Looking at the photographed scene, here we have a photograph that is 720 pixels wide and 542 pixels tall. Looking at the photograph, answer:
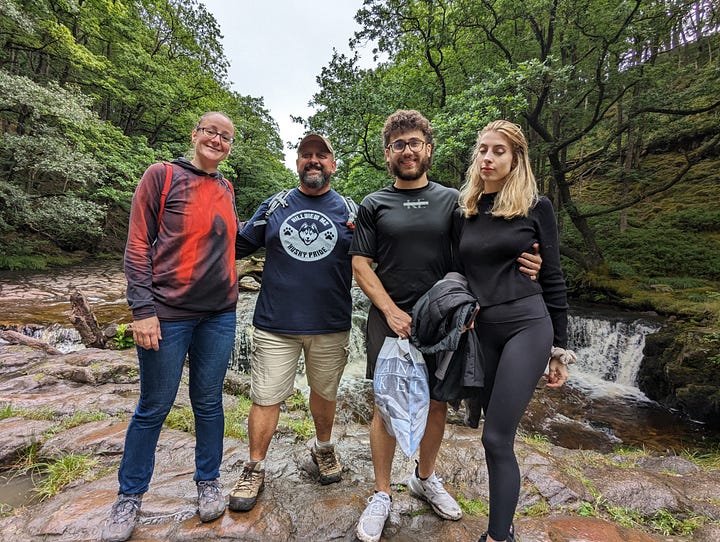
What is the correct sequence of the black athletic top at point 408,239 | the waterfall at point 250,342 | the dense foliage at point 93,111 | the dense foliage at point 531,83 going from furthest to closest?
the dense foliage at point 93,111, the dense foliage at point 531,83, the waterfall at point 250,342, the black athletic top at point 408,239

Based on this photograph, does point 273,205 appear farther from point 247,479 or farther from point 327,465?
point 327,465

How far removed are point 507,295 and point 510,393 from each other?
484 millimetres

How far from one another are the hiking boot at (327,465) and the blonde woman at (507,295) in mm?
1066

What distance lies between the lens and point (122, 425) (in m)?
3.18

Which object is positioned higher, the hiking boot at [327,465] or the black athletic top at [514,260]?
the black athletic top at [514,260]

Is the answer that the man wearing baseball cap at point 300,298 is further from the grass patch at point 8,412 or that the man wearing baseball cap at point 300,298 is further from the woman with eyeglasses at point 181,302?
the grass patch at point 8,412

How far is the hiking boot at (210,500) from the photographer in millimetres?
1959

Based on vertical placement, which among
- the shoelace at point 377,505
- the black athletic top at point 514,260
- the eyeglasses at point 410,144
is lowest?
the shoelace at point 377,505

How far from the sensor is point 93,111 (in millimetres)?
13656

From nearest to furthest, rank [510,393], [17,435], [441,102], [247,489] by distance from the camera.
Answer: [510,393] → [247,489] → [17,435] → [441,102]

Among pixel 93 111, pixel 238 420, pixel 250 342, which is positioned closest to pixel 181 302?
pixel 238 420

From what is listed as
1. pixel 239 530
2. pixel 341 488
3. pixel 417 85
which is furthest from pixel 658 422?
pixel 417 85

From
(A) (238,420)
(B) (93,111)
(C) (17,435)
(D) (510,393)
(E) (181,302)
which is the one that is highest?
(B) (93,111)

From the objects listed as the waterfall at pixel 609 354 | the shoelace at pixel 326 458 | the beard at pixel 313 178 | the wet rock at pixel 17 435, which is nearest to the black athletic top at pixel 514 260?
the beard at pixel 313 178
